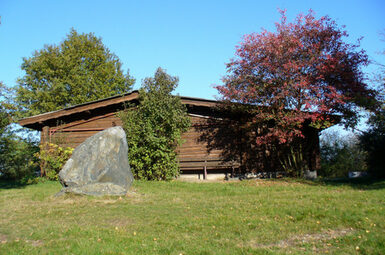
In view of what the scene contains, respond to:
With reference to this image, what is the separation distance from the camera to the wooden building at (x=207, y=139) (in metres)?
16.4

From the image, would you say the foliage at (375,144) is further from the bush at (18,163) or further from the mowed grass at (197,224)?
the bush at (18,163)

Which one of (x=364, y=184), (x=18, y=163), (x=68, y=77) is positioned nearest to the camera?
(x=364, y=184)

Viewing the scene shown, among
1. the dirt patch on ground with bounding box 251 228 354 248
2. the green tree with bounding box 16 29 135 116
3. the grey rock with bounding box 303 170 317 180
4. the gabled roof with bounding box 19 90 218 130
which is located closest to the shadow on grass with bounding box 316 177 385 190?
the grey rock with bounding box 303 170 317 180

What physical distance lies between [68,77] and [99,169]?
81.5 feet

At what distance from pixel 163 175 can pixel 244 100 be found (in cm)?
517

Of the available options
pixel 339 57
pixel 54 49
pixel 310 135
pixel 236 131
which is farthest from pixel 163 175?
pixel 54 49

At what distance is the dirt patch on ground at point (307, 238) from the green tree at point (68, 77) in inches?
1133

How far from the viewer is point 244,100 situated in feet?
46.5

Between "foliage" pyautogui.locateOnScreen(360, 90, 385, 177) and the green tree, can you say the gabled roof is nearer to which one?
"foliage" pyautogui.locateOnScreen(360, 90, 385, 177)

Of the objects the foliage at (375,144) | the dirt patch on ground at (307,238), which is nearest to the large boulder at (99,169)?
the dirt patch on ground at (307,238)

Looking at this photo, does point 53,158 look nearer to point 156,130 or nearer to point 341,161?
point 156,130

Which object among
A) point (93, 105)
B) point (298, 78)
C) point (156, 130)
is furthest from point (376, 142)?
point (93, 105)

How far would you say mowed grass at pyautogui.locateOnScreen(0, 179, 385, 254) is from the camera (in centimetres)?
512

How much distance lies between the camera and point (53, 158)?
15648 millimetres
